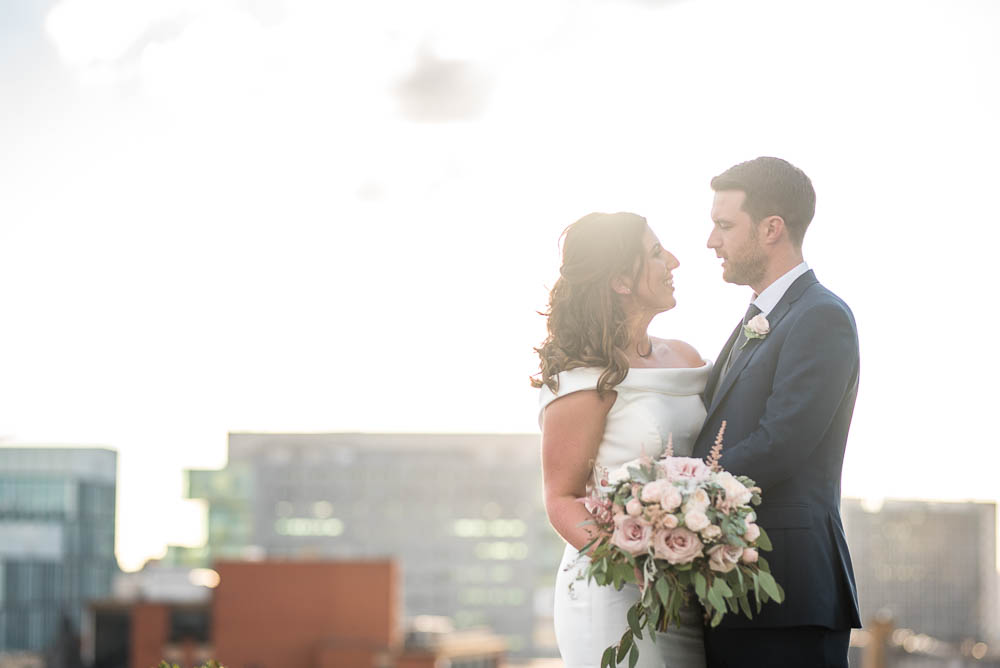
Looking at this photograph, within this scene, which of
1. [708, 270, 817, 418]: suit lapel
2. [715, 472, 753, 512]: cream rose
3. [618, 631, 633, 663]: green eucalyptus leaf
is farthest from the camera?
[708, 270, 817, 418]: suit lapel

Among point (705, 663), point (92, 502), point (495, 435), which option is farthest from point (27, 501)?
point (705, 663)

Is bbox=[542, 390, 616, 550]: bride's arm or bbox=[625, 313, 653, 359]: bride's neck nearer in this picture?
bbox=[542, 390, 616, 550]: bride's arm

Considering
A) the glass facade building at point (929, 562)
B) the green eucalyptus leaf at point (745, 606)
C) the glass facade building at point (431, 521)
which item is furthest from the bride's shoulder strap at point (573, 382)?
A: the glass facade building at point (929, 562)

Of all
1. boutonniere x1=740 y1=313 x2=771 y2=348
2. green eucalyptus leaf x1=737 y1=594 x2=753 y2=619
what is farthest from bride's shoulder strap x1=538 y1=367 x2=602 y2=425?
green eucalyptus leaf x1=737 y1=594 x2=753 y2=619

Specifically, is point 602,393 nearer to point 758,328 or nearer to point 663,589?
point 758,328

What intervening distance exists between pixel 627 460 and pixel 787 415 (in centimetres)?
78

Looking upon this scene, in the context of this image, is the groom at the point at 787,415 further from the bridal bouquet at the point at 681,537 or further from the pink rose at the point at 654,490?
the pink rose at the point at 654,490

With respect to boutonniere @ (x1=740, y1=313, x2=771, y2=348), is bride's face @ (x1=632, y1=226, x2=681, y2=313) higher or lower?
higher

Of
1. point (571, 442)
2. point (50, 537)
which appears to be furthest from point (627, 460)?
point (50, 537)

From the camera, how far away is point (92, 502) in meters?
110

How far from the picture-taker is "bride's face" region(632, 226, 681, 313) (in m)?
5.30

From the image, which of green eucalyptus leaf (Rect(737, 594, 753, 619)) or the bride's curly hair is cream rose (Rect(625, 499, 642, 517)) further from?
the bride's curly hair

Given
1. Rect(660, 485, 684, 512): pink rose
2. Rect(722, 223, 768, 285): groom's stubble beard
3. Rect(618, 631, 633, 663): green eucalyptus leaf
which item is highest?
Rect(722, 223, 768, 285): groom's stubble beard

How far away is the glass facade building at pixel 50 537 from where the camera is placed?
338 ft
